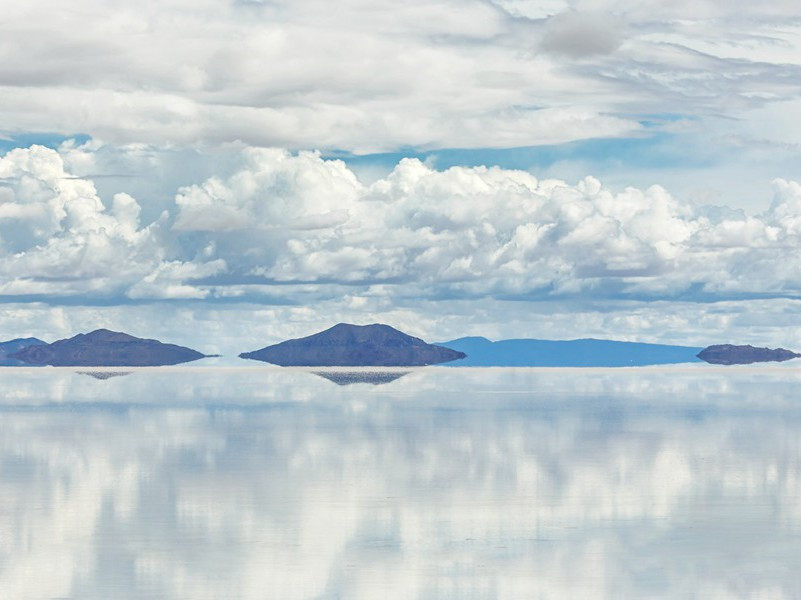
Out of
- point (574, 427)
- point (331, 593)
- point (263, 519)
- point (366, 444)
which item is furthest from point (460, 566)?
point (574, 427)

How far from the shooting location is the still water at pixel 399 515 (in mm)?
49250

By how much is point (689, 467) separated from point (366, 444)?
30718mm

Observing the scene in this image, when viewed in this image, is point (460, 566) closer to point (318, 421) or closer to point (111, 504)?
point (111, 504)

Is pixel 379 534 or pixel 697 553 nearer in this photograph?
pixel 697 553

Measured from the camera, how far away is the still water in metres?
49.2

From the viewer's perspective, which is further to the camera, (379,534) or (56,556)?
(379,534)

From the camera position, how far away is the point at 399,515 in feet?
215

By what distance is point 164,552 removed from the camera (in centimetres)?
5509

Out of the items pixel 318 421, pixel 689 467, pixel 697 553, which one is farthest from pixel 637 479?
pixel 318 421

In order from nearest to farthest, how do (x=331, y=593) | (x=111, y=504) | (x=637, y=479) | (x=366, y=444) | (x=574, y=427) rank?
(x=331, y=593)
(x=111, y=504)
(x=637, y=479)
(x=366, y=444)
(x=574, y=427)

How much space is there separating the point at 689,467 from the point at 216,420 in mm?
76063

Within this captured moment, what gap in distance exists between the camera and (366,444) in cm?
11088

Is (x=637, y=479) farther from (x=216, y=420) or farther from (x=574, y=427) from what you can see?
(x=216, y=420)

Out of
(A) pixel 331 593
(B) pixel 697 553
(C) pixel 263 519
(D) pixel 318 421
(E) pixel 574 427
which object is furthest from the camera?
(D) pixel 318 421
